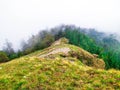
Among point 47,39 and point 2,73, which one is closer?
point 2,73

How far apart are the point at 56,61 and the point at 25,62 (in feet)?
10.0

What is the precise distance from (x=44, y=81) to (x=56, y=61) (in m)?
5.00

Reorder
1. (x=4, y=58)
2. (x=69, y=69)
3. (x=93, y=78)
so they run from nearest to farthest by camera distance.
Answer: (x=93, y=78) → (x=69, y=69) → (x=4, y=58)

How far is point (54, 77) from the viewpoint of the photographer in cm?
2723

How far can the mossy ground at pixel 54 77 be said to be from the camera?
1014 inches

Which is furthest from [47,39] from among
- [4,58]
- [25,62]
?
[25,62]

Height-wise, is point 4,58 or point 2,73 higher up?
point 2,73

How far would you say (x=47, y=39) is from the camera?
15212cm

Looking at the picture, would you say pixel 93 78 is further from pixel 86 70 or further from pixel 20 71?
pixel 20 71

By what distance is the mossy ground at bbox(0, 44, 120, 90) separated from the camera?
25750 millimetres

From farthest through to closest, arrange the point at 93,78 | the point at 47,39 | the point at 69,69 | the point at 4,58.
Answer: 1. the point at 47,39
2. the point at 4,58
3. the point at 69,69
4. the point at 93,78

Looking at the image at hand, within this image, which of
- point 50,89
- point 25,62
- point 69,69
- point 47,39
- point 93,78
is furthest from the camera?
point 47,39

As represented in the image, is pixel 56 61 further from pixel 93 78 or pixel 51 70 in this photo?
pixel 93 78

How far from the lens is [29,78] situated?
26.6 metres
